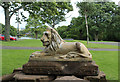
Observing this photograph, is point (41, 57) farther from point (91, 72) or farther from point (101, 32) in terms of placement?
point (101, 32)

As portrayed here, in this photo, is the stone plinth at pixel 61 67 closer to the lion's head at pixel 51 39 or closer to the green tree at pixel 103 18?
the lion's head at pixel 51 39

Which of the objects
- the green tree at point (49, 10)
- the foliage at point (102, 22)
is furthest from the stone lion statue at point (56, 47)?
the foliage at point (102, 22)

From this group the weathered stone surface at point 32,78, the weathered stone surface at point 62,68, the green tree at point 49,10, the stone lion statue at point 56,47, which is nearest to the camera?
the weathered stone surface at point 32,78

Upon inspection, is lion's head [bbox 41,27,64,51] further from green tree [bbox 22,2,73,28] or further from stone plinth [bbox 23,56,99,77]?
green tree [bbox 22,2,73,28]

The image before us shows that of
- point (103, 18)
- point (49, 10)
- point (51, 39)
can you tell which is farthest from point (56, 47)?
point (103, 18)

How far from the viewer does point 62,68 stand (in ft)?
13.7

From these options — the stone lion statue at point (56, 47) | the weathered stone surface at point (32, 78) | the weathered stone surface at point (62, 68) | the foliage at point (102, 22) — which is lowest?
the weathered stone surface at point (32, 78)

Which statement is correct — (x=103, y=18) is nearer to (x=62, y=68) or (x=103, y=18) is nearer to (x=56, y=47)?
(x=56, y=47)

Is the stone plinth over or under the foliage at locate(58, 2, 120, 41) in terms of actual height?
under

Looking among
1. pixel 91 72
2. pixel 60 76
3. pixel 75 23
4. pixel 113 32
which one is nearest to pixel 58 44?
pixel 60 76

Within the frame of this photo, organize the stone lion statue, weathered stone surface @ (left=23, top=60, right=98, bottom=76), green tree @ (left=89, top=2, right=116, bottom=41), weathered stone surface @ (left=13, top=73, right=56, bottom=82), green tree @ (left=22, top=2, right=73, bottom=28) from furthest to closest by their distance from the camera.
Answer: green tree @ (left=89, top=2, right=116, bottom=41), green tree @ (left=22, top=2, right=73, bottom=28), the stone lion statue, weathered stone surface @ (left=23, top=60, right=98, bottom=76), weathered stone surface @ (left=13, top=73, right=56, bottom=82)

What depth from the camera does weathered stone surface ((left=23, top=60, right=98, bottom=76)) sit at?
4.14 meters

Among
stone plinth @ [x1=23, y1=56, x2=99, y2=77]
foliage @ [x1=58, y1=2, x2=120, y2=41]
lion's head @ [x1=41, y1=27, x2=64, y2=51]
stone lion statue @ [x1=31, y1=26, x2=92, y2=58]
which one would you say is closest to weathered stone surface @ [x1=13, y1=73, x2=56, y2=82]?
stone plinth @ [x1=23, y1=56, x2=99, y2=77]

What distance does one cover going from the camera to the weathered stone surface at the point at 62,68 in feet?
13.6
